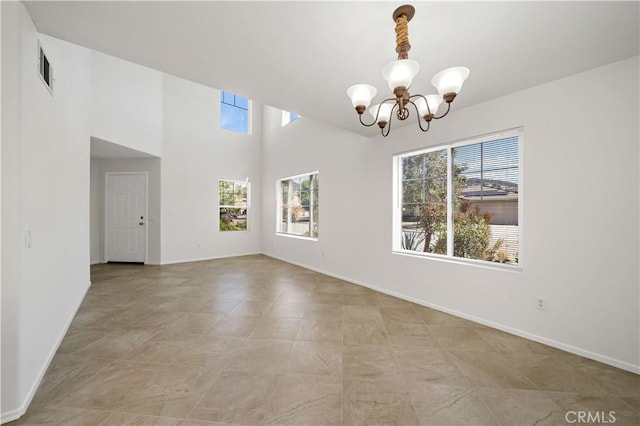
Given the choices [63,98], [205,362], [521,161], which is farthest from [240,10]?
[521,161]

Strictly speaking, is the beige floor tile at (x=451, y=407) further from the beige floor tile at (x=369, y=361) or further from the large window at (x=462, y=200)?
the large window at (x=462, y=200)

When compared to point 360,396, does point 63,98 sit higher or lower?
higher

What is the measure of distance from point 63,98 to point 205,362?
280 cm

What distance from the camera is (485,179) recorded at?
2924 millimetres

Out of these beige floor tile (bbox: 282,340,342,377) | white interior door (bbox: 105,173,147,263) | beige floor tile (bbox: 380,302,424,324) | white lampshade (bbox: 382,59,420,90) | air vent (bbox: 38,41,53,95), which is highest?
air vent (bbox: 38,41,53,95)

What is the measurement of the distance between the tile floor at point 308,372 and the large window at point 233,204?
3.67m

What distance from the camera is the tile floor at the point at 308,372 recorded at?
1545mm

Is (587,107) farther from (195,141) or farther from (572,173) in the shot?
(195,141)

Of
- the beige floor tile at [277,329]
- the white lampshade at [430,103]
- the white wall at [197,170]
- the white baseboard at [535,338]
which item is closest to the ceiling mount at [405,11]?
the white lampshade at [430,103]

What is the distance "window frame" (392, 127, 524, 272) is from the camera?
260 cm

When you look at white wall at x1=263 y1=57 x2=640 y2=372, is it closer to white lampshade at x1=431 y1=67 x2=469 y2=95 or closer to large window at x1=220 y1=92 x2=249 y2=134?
white lampshade at x1=431 y1=67 x2=469 y2=95

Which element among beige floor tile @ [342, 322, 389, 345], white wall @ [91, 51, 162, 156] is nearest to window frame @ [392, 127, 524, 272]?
beige floor tile @ [342, 322, 389, 345]

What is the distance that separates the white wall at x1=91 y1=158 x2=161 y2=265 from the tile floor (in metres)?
2.71

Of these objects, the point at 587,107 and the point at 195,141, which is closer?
the point at 587,107
